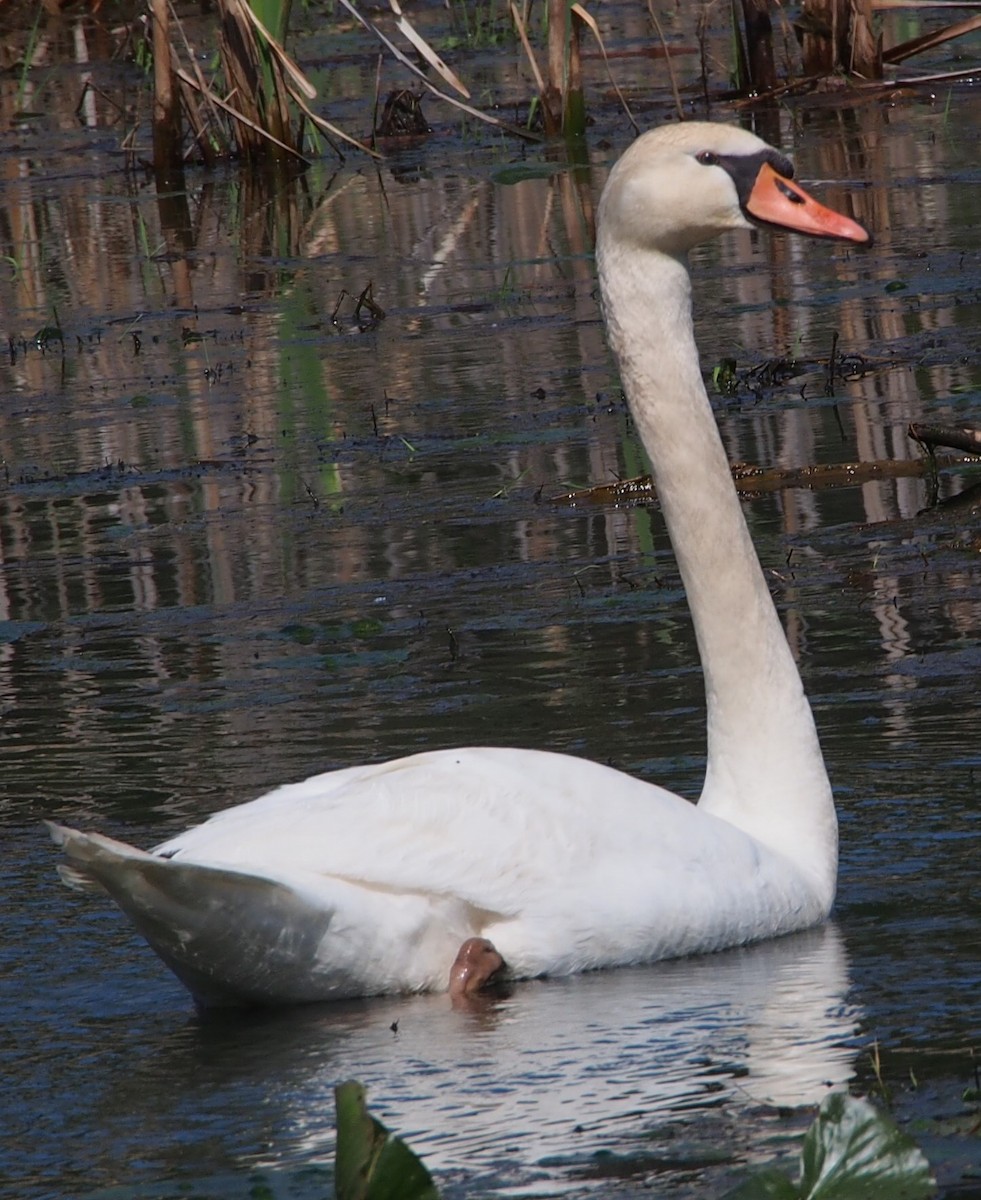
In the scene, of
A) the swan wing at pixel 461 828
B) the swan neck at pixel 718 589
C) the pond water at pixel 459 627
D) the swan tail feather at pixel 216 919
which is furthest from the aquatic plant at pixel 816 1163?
the swan neck at pixel 718 589

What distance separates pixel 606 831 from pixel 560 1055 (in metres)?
0.55

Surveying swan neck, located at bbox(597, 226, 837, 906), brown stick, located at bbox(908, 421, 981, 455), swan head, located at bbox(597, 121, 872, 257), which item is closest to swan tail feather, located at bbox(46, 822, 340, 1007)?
swan neck, located at bbox(597, 226, 837, 906)

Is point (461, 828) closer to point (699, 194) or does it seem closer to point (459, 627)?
point (699, 194)

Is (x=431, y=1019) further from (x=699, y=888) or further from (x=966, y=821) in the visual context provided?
(x=966, y=821)

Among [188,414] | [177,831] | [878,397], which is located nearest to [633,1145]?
[177,831]

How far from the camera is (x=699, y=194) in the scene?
4852 millimetres

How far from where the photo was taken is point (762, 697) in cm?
484

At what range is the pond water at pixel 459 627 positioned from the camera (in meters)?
3.72

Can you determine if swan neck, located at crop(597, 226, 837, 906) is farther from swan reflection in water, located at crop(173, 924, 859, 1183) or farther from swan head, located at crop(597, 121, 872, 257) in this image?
swan reflection in water, located at crop(173, 924, 859, 1183)

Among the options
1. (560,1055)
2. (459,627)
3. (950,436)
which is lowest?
(560,1055)

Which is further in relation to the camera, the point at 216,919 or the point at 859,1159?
the point at 216,919

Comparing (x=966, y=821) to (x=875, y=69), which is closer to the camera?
(x=966, y=821)

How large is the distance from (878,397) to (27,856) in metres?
4.83

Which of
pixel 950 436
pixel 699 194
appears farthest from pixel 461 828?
pixel 950 436
